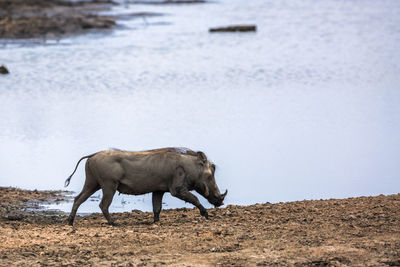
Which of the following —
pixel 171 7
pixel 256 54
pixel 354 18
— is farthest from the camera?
pixel 171 7

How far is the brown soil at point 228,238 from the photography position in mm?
A: 6953

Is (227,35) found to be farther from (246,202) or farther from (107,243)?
(107,243)

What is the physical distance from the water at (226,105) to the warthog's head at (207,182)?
1647mm

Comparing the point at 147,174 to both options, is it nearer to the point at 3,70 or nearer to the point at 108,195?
the point at 108,195

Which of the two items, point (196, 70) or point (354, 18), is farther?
point (354, 18)

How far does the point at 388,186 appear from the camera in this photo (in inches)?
459

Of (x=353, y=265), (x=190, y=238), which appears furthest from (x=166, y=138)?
(x=353, y=265)

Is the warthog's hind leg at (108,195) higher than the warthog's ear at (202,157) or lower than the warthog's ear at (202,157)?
lower

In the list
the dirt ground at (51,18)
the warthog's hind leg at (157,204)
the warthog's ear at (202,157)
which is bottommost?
the dirt ground at (51,18)

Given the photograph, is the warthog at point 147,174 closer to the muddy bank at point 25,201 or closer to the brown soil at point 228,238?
the brown soil at point 228,238

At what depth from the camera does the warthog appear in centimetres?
898

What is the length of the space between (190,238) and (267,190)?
3938 millimetres

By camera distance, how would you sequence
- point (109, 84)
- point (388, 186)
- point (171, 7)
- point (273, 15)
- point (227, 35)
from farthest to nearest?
point (171, 7)
point (273, 15)
point (227, 35)
point (109, 84)
point (388, 186)

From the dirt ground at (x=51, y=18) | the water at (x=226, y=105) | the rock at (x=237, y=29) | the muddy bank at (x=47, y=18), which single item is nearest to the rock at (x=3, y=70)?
the water at (x=226, y=105)
